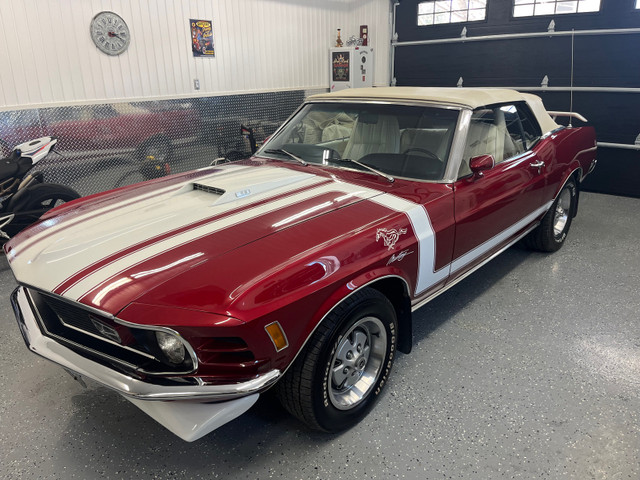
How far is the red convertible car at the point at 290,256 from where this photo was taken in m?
1.57

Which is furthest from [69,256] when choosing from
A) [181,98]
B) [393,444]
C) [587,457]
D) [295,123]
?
[181,98]

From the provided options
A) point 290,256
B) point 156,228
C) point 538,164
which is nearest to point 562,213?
point 538,164

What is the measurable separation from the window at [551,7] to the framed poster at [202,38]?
4148mm

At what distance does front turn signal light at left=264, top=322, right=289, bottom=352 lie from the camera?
1.59m

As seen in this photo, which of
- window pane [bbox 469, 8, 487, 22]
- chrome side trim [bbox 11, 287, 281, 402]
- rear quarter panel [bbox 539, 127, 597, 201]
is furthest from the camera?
window pane [bbox 469, 8, 487, 22]

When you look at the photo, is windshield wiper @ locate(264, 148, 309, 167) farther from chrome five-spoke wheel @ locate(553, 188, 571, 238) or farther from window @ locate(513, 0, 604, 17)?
window @ locate(513, 0, 604, 17)

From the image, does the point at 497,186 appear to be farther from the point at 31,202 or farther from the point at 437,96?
the point at 31,202

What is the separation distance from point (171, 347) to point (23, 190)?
11.8 feet

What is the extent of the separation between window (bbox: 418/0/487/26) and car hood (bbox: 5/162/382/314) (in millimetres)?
5251

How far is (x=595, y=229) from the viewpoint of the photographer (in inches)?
185

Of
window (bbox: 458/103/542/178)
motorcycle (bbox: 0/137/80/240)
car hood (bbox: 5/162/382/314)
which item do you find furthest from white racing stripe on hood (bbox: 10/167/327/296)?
motorcycle (bbox: 0/137/80/240)

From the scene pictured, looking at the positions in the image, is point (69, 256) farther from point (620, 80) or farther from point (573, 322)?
point (620, 80)

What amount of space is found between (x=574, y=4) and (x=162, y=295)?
6.47 m

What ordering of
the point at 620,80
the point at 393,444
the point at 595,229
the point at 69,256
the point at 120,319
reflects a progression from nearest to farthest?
the point at 120,319
the point at 69,256
the point at 393,444
the point at 595,229
the point at 620,80
